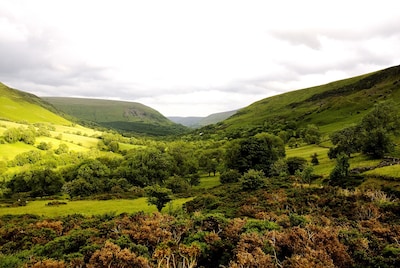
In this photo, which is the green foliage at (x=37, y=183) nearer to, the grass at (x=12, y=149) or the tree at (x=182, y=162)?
the grass at (x=12, y=149)

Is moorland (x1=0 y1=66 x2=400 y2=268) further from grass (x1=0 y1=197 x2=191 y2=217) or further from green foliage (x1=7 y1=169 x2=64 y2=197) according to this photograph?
green foliage (x1=7 y1=169 x2=64 y2=197)

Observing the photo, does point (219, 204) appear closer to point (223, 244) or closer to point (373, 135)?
point (223, 244)

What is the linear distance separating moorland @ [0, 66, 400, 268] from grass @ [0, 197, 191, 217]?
0.28 meters

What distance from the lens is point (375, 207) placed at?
37.3 meters

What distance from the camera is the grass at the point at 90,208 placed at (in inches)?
2582

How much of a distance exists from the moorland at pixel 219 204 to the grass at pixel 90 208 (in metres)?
0.28

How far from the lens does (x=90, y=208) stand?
7006 cm

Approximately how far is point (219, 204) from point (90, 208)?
3521 cm

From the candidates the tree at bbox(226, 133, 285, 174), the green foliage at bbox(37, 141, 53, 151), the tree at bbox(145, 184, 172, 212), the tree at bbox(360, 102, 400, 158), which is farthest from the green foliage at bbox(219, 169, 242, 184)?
the green foliage at bbox(37, 141, 53, 151)

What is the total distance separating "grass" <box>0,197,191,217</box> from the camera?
65.6 meters

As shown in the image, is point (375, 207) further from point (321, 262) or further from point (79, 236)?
point (79, 236)

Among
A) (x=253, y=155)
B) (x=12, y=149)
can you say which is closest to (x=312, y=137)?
(x=253, y=155)

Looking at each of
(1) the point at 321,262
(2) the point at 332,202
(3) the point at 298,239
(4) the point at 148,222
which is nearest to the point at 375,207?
(2) the point at 332,202

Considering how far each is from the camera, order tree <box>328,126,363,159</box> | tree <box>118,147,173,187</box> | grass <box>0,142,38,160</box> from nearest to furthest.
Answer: tree <box>328,126,363,159</box> → tree <box>118,147,173,187</box> → grass <box>0,142,38,160</box>
